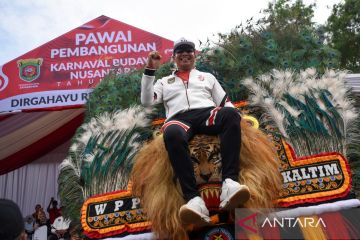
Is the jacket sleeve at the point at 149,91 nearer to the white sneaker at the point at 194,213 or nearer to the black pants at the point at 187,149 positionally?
the black pants at the point at 187,149

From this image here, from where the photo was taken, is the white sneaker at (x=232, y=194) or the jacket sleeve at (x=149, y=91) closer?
the white sneaker at (x=232, y=194)

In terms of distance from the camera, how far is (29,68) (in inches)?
235

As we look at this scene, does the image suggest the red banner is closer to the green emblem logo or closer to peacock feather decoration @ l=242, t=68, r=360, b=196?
the green emblem logo

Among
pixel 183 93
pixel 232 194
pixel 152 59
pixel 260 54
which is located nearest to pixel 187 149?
pixel 232 194

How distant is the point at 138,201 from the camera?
8.84 ft

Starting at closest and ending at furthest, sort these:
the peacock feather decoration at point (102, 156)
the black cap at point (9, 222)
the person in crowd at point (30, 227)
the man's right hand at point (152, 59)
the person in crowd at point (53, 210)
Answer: the black cap at point (9, 222) < the man's right hand at point (152, 59) < the peacock feather decoration at point (102, 156) < the person in crowd at point (30, 227) < the person in crowd at point (53, 210)

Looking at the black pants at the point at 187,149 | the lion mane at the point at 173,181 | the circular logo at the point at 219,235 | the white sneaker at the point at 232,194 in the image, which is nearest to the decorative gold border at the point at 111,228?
the lion mane at the point at 173,181

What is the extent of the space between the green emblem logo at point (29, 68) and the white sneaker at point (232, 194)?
4668 millimetres

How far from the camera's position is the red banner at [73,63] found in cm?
580

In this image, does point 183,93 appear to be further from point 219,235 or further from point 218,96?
point 219,235

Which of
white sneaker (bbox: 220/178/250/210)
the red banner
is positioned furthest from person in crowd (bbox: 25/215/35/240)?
white sneaker (bbox: 220/178/250/210)

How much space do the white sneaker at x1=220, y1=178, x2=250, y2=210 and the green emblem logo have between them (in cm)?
467

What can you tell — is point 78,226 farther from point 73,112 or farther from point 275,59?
point 73,112

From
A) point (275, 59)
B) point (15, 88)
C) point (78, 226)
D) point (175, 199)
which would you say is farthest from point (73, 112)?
point (175, 199)
